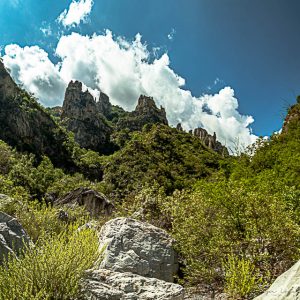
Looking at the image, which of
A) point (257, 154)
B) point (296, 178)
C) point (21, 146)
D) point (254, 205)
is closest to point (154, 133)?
point (21, 146)

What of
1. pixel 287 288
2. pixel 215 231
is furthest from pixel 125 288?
pixel 215 231

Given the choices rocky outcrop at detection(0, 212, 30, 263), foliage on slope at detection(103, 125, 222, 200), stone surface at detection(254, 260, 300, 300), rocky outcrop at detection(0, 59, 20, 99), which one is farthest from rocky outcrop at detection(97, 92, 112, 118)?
stone surface at detection(254, 260, 300, 300)

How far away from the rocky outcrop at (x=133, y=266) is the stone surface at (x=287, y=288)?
6.75 feet

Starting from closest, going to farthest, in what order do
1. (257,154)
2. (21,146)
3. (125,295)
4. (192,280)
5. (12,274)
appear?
(12,274) → (125,295) → (192,280) → (257,154) → (21,146)

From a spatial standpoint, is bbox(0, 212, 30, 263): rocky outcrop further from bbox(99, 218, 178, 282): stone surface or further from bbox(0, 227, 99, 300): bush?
bbox(99, 218, 178, 282): stone surface

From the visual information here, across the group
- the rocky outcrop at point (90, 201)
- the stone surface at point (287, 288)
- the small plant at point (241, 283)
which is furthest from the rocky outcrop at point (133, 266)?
the rocky outcrop at point (90, 201)

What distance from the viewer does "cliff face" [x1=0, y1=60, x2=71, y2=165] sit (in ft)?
251

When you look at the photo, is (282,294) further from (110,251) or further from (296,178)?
(296,178)

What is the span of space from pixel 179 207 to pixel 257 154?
14716mm

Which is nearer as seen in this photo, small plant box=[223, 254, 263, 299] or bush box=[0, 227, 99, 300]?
bush box=[0, 227, 99, 300]

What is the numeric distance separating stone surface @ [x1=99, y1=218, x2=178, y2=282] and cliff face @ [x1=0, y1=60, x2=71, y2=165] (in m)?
71.0

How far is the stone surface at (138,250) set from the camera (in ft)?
25.8

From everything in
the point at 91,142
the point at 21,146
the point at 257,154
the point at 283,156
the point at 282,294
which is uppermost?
the point at 91,142

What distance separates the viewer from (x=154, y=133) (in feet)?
222
